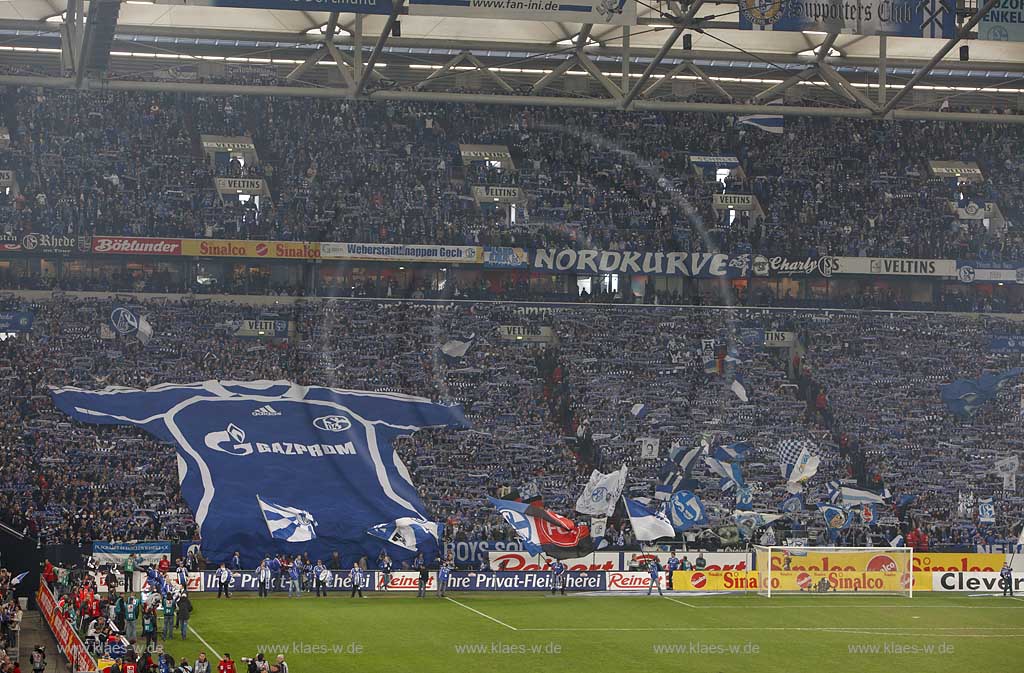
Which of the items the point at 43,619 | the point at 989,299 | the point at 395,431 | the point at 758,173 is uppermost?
the point at 758,173

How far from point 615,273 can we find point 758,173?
8.24m

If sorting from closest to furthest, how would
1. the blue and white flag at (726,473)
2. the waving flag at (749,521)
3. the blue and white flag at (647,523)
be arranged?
the blue and white flag at (647,523) → the waving flag at (749,521) → the blue and white flag at (726,473)

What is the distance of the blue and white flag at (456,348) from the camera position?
5006cm

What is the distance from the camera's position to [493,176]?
55000mm

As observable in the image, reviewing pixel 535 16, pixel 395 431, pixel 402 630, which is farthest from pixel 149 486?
pixel 535 16

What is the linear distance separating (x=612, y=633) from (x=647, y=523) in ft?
33.2

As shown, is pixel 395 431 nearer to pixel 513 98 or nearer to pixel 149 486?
pixel 149 486

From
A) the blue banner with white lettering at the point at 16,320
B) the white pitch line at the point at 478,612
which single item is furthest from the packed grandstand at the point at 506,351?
the blue banner with white lettering at the point at 16,320

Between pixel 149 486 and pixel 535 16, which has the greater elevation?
pixel 535 16

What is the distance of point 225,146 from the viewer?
53719 mm

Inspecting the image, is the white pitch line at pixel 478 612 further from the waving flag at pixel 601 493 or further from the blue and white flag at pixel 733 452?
the blue and white flag at pixel 733 452

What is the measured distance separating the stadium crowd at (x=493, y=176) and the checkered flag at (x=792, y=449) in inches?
362

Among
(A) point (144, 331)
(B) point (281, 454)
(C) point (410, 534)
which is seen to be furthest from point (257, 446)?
(A) point (144, 331)

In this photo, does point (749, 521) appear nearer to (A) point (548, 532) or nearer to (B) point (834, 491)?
(B) point (834, 491)
